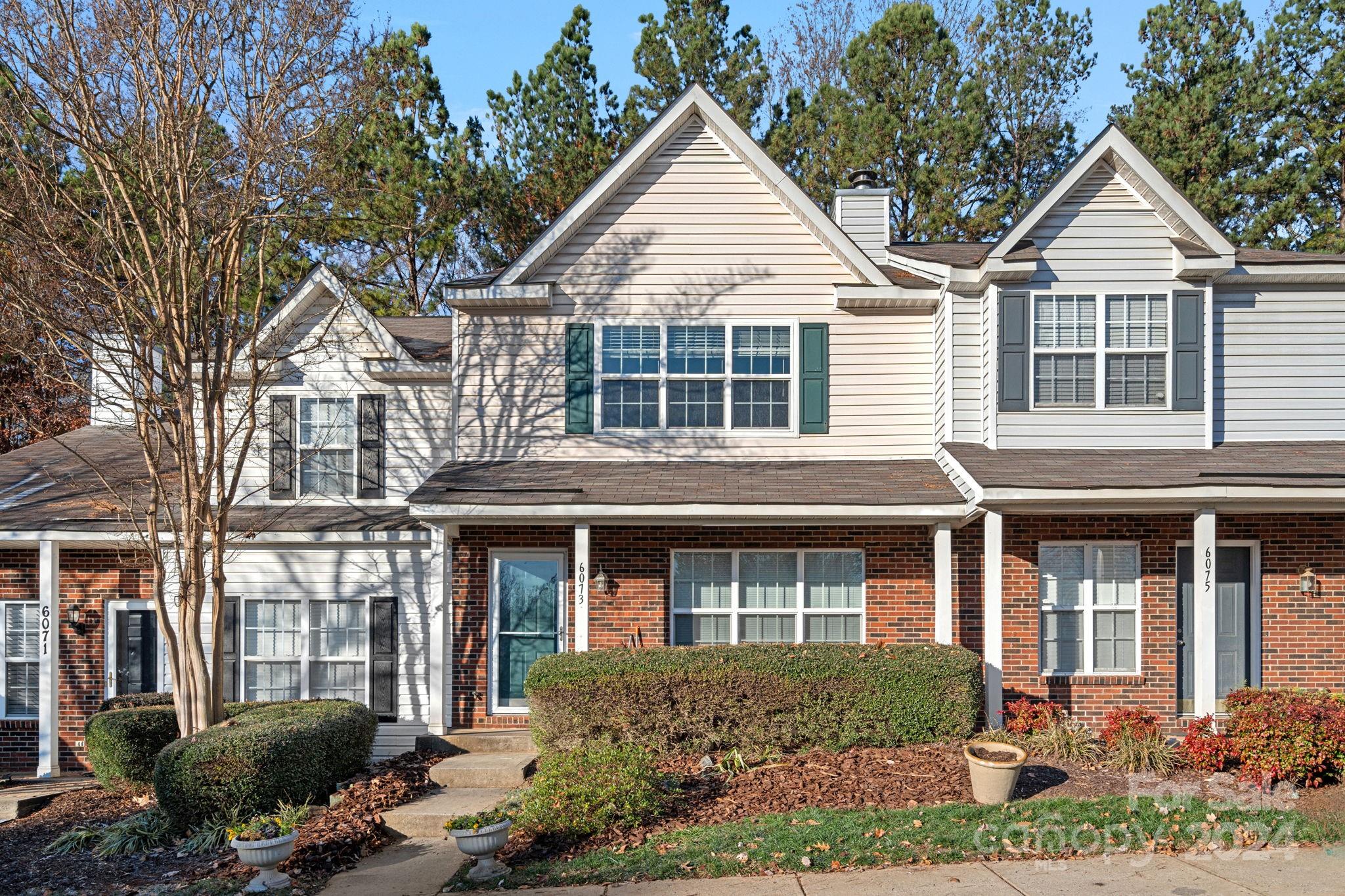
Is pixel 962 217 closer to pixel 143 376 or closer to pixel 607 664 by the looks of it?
pixel 607 664

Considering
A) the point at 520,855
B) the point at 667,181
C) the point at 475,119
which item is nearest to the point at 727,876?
the point at 520,855

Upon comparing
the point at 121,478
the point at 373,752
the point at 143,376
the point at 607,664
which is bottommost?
the point at 373,752

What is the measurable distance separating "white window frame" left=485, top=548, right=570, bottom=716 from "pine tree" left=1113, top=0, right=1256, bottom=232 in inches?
717

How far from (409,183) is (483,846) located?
18852 millimetres

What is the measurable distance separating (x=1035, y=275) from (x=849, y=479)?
338 centimetres

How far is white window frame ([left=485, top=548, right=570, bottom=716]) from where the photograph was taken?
503 inches

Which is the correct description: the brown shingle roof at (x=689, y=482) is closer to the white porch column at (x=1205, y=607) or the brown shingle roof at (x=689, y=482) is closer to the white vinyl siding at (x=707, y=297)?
the white vinyl siding at (x=707, y=297)

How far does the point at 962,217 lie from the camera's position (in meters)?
26.1

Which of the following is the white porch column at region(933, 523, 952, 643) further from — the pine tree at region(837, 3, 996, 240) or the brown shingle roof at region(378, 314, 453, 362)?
the pine tree at region(837, 3, 996, 240)

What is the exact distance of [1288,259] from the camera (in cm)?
1307

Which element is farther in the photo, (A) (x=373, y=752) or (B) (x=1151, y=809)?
(A) (x=373, y=752)

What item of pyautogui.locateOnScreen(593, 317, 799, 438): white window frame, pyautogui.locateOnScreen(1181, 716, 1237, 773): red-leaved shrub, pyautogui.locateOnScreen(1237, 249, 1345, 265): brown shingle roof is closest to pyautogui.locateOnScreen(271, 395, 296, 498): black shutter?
pyautogui.locateOnScreen(593, 317, 799, 438): white window frame

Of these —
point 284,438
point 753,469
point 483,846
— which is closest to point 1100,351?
point 753,469

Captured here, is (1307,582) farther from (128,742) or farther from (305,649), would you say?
(128,742)
